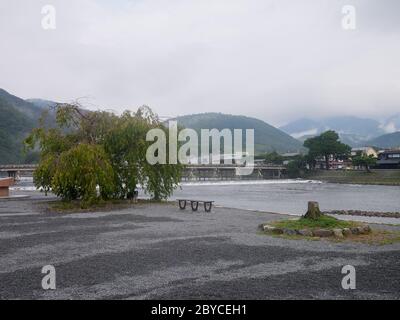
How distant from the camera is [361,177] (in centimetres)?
9194

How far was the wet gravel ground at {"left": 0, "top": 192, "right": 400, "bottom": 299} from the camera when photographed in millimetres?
6309

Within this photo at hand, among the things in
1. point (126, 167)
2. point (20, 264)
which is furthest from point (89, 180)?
point (20, 264)

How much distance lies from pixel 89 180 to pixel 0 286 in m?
14.6

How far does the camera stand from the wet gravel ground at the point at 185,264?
631 cm

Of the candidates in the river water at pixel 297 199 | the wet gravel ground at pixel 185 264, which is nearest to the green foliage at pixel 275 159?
the river water at pixel 297 199

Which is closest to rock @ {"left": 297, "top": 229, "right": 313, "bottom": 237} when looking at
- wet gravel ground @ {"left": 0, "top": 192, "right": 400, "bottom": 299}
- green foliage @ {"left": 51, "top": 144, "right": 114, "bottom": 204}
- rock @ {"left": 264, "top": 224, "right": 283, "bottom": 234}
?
rock @ {"left": 264, "top": 224, "right": 283, "bottom": 234}

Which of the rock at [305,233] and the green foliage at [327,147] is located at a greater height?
the green foliage at [327,147]

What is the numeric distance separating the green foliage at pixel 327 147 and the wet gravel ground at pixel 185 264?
3813 inches

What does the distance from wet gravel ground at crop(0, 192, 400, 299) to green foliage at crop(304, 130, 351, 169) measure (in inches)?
3813

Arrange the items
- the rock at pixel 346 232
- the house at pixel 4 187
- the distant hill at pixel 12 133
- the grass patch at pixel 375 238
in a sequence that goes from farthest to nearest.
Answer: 1. the distant hill at pixel 12 133
2. the house at pixel 4 187
3. the rock at pixel 346 232
4. the grass patch at pixel 375 238

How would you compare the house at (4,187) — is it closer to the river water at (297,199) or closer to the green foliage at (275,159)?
the river water at (297,199)

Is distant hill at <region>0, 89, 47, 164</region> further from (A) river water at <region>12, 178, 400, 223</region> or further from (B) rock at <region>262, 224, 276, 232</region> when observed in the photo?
(B) rock at <region>262, 224, 276, 232</region>

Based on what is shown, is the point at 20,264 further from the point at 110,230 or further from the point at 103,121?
the point at 103,121
